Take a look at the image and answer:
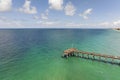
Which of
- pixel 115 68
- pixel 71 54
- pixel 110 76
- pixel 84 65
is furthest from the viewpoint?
pixel 71 54

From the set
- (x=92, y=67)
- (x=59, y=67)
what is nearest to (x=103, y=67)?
(x=92, y=67)

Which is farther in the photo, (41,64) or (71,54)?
(71,54)

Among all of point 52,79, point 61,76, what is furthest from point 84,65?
point 52,79

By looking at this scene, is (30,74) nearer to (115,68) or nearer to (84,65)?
(84,65)

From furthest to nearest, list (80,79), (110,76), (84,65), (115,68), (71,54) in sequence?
(71,54) < (84,65) < (115,68) < (110,76) < (80,79)

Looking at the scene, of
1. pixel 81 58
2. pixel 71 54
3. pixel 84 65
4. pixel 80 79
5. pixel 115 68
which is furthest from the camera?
pixel 71 54

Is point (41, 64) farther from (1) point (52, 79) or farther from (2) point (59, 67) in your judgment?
(1) point (52, 79)

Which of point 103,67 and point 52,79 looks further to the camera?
point 103,67

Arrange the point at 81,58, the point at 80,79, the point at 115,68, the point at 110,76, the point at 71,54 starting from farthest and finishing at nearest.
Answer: the point at 71,54 < the point at 81,58 < the point at 115,68 < the point at 110,76 < the point at 80,79

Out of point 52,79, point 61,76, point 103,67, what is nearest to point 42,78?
point 52,79
